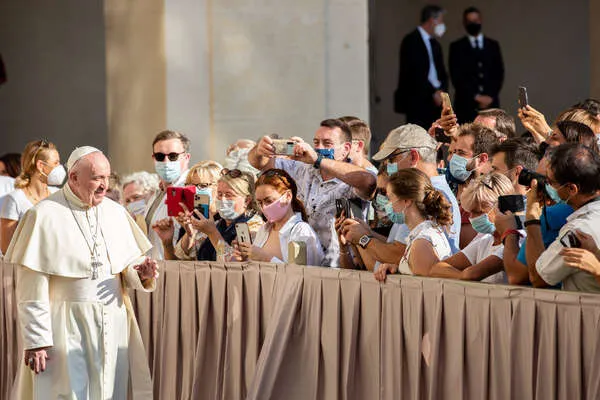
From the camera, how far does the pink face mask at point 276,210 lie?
8438mm

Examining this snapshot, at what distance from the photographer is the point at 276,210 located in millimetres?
8461

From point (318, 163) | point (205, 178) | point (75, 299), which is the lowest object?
point (75, 299)

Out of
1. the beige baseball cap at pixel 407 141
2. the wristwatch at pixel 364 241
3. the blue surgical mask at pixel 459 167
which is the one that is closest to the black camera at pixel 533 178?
the wristwatch at pixel 364 241

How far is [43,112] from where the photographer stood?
1842cm

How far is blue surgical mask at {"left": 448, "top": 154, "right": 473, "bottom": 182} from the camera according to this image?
8.62 m

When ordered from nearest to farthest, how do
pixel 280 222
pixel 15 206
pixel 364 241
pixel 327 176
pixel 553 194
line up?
pixel 553 194
pixel 364 241
pixel 280 222
pixel 327 176
pixel 15 206

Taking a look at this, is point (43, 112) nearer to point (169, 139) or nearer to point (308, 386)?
point (169, 139)

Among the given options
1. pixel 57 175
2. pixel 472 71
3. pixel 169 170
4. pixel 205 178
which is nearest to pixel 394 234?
pixel 205 178

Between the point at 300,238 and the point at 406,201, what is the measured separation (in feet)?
A: 3.34

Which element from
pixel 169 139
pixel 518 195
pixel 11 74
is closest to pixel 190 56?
pixel 169 139

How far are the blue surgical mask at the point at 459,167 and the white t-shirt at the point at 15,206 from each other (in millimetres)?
3522

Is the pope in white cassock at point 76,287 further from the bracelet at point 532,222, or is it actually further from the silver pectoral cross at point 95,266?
the bracelet at point 532,222

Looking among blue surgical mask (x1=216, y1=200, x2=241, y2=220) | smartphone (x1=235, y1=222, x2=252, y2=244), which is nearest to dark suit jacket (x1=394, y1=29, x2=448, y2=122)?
blue surgical mask (x1=216, y1=200, x2=241, y2=220)

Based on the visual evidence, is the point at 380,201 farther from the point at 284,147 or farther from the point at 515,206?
the point at 515,206
